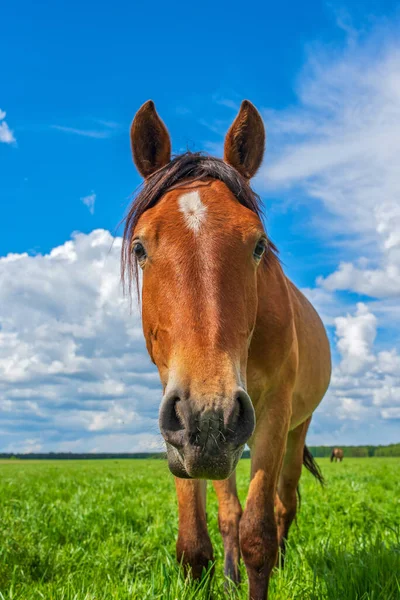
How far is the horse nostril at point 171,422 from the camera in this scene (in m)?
2.66

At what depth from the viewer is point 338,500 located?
847 centimetres

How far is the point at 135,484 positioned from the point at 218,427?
10652 millimetres

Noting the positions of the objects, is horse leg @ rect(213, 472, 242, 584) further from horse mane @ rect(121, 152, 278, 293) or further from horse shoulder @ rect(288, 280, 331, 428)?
horse mane @ rect(121, 152, 278, 293)

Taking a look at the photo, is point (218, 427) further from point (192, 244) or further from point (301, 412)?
point (301, 412)

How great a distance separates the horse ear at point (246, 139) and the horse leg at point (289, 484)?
11.0 feet

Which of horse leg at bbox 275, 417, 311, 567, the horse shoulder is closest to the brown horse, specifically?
the horse shoulder

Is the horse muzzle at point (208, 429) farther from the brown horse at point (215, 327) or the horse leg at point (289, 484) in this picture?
the horse leg at point (289, 484)

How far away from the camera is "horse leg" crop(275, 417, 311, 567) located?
19.7ft

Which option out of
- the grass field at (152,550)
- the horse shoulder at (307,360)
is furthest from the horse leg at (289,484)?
the horse shoulder at (307,360)

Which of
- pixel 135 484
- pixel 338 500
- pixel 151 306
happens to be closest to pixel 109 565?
pixel 151 306

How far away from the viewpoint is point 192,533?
12.5 ft

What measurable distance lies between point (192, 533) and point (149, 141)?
8.93ft

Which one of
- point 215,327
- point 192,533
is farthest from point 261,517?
point 215,327

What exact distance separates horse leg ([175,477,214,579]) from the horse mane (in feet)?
4.95
